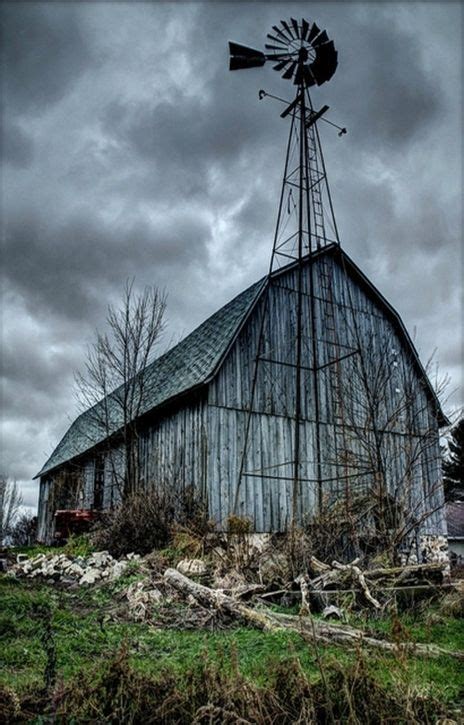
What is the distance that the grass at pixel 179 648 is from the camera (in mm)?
4719

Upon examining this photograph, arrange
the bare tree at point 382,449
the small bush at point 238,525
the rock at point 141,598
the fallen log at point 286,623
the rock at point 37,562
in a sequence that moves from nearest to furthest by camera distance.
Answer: the fallen log at point 286,623
the rock at point 141,598
the bare tree at point 382,449
the rock at point 37,562
the small bush at point 238,525

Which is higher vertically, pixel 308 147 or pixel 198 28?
pixel 308 147

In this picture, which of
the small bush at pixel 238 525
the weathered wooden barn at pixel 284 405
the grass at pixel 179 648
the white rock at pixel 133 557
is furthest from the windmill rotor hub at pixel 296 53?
the grass at pixel 179 648

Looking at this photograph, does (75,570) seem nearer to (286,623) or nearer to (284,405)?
(286,623)

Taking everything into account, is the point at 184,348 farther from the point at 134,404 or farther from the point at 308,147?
the point at 308,147

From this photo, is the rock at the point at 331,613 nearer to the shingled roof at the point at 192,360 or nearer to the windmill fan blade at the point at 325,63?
the shingled roof at the point at 192,360

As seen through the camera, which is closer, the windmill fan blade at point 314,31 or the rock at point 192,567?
the rock at point 192,567

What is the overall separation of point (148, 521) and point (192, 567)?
2.65 m

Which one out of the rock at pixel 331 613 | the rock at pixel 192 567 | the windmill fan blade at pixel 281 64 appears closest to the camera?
the rock at pixel 331 613

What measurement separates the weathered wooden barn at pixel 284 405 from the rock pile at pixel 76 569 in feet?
9.35

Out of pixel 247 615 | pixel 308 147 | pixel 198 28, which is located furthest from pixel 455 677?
pixel 308 147

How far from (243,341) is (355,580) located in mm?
7559

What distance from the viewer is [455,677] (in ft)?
18.8

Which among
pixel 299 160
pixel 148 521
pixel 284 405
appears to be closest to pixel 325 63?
pixel 299 160
